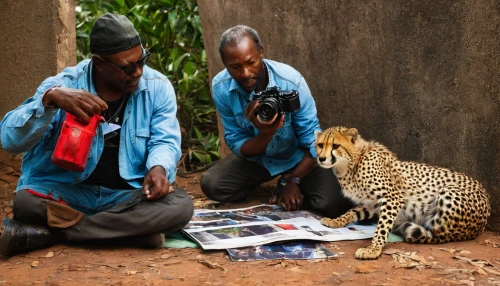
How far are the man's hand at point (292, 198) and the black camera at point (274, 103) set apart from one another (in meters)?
0.70

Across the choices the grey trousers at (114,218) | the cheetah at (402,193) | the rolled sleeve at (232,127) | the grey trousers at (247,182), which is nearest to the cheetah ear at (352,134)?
the cheetah at (402,193)

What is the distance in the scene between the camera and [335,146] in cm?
455

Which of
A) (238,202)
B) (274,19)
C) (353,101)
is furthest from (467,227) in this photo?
(274,19)

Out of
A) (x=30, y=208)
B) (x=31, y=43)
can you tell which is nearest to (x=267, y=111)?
(x=30, y=208)

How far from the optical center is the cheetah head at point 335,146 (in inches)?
178

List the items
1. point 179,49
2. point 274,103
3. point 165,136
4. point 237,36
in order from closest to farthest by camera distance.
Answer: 1. point 165,136
2. point 274,103
3. point 237,36
4. point 179,49

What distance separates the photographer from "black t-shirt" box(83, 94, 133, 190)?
14.1ft

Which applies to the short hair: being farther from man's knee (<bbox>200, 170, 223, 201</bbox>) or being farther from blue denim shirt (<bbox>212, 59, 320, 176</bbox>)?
man's knee (<bbox>200, 170, 223, 201</bbox>)

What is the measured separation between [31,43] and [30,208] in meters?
2.24

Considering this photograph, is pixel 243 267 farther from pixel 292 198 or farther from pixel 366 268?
pixel 292 198

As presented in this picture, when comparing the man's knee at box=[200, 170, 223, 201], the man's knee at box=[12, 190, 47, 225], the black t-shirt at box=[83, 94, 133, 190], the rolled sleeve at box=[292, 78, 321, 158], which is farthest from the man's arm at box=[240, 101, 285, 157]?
the man's knee at box=[12, 190, 47, 225]

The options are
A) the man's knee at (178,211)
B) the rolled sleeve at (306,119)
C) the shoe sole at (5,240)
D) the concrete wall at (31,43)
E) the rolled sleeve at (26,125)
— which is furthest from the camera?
the concrete wall at (31,43)

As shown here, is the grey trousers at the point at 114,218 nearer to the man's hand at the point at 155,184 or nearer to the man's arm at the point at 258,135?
the man's hand at the point at 155,184

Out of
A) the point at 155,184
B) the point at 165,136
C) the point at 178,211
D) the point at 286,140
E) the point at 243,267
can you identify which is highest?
the point at 165,136
